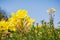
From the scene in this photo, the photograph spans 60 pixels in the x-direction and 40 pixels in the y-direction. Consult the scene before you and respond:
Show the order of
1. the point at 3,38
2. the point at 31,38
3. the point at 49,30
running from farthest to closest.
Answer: the point at 49,30 → the point at 31,38 → the point at 3,38

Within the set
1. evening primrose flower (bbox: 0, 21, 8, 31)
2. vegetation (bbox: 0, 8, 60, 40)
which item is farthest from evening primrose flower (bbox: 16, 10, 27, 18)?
evening primrose flower (bbox: 0, 21, 8, 31)

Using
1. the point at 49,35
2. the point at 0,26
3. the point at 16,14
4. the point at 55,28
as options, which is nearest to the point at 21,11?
the point at 16,14

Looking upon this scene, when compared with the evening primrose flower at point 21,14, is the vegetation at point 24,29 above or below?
below

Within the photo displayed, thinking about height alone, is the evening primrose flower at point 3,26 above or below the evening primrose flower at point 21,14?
below

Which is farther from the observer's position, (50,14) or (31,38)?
(50,14)

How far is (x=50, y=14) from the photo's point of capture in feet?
11.5

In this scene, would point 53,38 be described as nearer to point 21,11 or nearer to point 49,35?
point 49,35

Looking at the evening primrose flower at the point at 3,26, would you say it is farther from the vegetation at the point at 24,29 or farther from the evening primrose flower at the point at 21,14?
the evening primrose flower at the point at 21,14

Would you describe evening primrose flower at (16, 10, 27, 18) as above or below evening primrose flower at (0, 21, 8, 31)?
above

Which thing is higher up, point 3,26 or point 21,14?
point 21,14

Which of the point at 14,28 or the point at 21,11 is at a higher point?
the point at 21,11

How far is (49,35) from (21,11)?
0.53 m

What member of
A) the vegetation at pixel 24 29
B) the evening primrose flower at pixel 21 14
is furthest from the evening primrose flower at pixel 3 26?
the evening primrose flower at pixel 21 14

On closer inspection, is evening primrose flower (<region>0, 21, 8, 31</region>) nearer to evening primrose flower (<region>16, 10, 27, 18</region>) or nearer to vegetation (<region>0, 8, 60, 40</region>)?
vegetation (<region>0, 8, 60, 40</region>)
